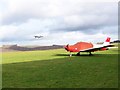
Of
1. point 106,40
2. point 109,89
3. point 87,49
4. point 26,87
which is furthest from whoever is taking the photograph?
point 106,40

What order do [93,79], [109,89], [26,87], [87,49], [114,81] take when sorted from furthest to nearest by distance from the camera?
[87,49], [93,79], [114,81], [26,87], [109,89]

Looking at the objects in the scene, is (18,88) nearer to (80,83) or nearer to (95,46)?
(80,83)

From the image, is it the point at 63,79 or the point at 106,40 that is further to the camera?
the point at 106,40

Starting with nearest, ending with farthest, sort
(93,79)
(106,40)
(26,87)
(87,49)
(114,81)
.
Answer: (26,87), (114,81), (93,79), (87,49), (106,40)

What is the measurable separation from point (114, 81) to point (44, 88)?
303 cm

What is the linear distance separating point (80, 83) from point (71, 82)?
483mm

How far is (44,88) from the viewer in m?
10.4

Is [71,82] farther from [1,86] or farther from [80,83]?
[1,86]

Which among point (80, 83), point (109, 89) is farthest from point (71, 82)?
point (109, 89)

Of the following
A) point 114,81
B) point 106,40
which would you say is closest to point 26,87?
point 114,81

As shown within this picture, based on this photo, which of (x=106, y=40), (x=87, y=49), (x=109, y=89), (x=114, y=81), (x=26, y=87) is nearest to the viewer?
(x=109, y=89)

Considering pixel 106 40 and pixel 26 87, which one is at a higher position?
pixel 106 40

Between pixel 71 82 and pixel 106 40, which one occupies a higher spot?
pixel 106 40

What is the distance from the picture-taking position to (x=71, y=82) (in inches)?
457
